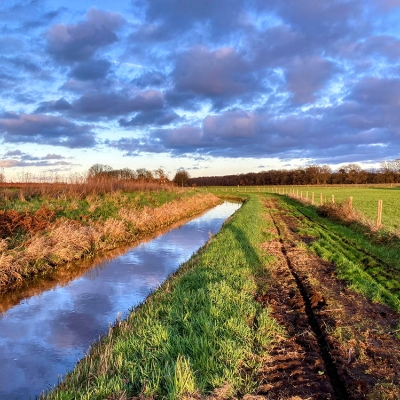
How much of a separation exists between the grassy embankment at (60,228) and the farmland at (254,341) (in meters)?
5.51

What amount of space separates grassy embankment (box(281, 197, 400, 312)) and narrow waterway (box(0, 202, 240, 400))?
5.44m

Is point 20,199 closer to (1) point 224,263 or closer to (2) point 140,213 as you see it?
(2) point 140,213

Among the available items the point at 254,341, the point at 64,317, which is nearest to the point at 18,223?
the point at 64,317

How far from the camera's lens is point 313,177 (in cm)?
11612

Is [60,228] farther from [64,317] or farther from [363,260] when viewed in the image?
[363,260]

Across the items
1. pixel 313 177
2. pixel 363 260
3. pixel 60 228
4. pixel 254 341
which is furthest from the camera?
pixel 313 177

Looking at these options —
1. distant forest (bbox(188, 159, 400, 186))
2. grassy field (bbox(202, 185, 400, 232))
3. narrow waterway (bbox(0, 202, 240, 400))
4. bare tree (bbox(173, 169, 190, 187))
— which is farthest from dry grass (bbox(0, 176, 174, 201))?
distant forest (bbox(188, 159, 400, 186))

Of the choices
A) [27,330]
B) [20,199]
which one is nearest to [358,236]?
[27,330]

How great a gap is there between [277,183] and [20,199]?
10674 centimetres

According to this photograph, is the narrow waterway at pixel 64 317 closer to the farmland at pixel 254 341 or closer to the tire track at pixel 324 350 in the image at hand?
the farmland at pixel 254 341

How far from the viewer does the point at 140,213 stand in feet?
75.7

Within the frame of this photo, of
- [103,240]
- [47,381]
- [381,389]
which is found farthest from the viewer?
[103,240]

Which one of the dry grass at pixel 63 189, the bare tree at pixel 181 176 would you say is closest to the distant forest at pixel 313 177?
the bare tree at pixel 181 176

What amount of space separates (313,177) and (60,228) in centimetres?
11074
